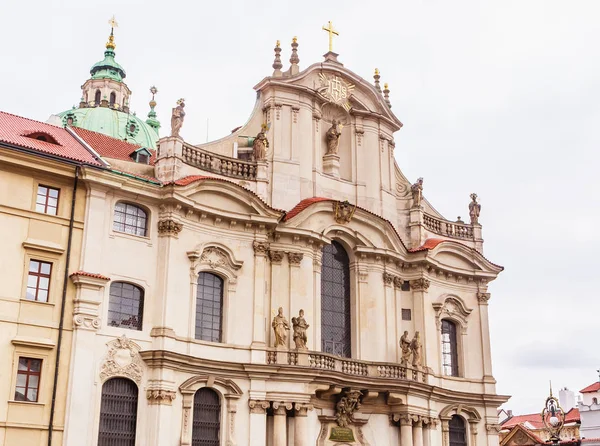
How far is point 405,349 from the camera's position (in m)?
34.2

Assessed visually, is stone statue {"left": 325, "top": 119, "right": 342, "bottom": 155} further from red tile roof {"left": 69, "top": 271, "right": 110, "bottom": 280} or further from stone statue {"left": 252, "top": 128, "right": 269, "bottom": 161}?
red tile roof {"left": 69, "top": 271, "right": 110, "bottom": 280}

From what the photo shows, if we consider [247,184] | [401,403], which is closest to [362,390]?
[401,403]

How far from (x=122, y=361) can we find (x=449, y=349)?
1621cm

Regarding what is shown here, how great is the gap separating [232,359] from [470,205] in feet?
53.3

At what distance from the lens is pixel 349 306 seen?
114 ft

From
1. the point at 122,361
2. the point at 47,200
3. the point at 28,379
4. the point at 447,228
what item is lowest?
the point at 28,379

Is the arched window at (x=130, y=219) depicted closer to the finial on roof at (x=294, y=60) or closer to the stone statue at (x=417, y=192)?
the finial on roof at (x=294, y=60)

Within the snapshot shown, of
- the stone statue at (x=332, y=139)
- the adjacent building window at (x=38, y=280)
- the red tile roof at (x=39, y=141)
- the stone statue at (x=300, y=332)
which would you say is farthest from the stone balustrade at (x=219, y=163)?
the adjacent building window at (x=38, y=280)

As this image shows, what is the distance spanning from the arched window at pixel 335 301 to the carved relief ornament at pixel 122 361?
849 centimetres

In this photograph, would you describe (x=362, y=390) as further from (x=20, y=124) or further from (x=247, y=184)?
(x=20, y=124)

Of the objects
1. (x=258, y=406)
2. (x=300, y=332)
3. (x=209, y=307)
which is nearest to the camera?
(x=258, y=406)

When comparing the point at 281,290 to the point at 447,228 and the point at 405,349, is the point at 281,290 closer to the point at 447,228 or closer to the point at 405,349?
the point at 405,349

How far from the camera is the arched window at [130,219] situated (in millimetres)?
28828

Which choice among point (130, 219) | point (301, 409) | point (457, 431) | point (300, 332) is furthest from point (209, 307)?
point (457, 431)
